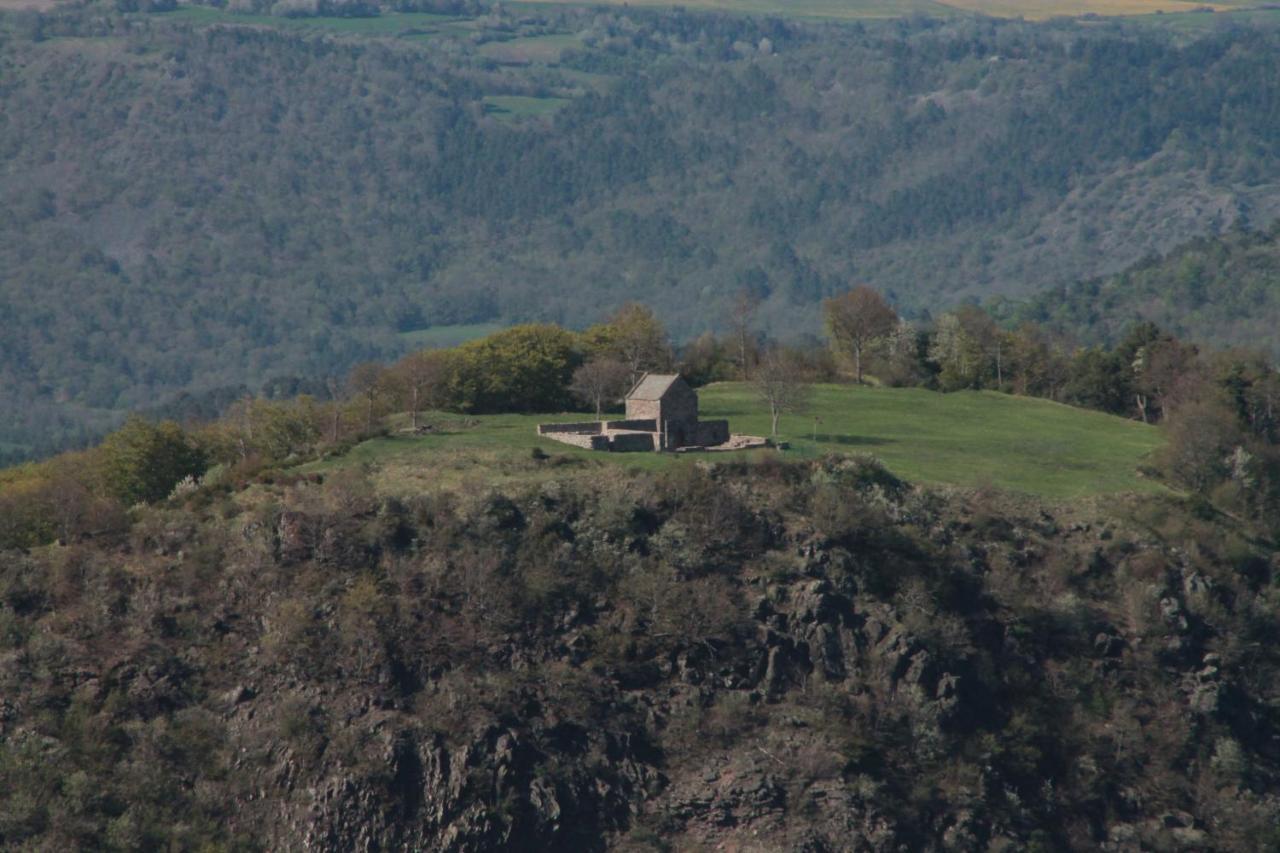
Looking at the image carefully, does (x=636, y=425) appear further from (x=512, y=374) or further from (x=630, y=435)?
(x=512, y=374)

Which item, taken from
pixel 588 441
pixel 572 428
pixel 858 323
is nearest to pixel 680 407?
pixel 572 428

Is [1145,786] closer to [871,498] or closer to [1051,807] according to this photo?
[1051,807]

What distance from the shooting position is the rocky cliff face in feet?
305

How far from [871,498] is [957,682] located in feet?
41.2

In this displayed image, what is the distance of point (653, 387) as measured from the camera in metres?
123

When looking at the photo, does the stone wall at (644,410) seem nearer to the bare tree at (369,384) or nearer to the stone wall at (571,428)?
the stone wall at (571,428)

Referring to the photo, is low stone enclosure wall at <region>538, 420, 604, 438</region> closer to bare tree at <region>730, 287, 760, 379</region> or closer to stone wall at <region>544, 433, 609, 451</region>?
stone wall at <region>544, 433, 609, 451</region>

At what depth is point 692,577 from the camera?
10412 centimetres

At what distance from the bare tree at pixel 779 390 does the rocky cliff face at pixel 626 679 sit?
19.7 meters

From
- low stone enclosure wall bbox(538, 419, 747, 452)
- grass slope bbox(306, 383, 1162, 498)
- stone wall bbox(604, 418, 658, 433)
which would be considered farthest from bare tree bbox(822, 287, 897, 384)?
stone wall bbox(604, 418, 658, 433)

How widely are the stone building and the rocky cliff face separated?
10.6 meters

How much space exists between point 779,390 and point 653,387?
11.0m

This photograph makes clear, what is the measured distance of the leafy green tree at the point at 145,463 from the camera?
395 feet

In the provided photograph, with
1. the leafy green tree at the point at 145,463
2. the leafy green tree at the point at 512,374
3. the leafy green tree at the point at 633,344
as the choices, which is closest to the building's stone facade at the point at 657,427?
the leafy green tree at the point at 512,374
